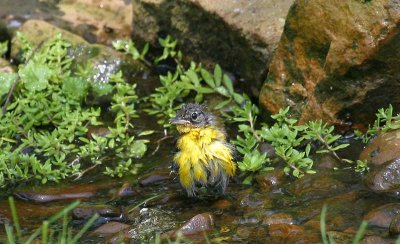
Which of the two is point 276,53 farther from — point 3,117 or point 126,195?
point 3,117

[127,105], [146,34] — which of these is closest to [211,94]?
[127,105]

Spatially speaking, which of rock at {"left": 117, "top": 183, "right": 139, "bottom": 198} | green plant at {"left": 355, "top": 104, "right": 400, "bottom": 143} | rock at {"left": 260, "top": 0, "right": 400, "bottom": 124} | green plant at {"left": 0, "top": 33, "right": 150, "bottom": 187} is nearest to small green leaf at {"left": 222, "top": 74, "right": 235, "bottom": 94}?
rock at {"left": 260, "top": 0, "right": 400, "bottom": 124}

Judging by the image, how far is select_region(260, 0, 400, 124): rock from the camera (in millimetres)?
7109

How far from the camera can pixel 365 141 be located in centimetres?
741

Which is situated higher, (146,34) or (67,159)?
(146,34)

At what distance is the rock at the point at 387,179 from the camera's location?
6543 millimetres

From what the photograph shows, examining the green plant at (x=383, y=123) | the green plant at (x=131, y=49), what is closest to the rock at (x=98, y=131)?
the green plant at (x=131, y=49)

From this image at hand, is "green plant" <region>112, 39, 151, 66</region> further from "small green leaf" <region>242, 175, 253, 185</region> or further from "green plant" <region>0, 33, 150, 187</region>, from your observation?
Result: "small green leaf" <region>242, 175, 253, 185</region>

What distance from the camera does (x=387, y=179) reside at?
259 inches

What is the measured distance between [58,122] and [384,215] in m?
3.73

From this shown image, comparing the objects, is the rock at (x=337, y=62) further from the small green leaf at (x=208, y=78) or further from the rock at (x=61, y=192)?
the rock at (x=61, y=192)

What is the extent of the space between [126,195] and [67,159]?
0.99m

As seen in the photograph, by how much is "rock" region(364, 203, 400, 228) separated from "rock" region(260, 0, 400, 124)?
1.48 metres

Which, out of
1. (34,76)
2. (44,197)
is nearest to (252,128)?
(44,197)
